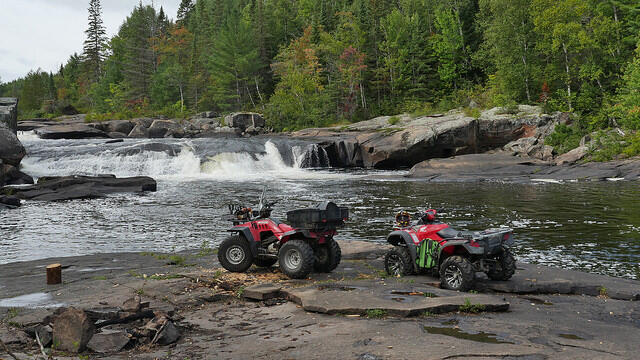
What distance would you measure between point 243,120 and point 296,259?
55.1m

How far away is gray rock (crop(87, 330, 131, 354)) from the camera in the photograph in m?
5.48

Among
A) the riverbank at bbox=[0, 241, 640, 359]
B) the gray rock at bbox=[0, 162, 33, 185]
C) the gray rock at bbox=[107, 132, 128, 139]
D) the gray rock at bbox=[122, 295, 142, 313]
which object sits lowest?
the riverbank at bbox=[0, 241, 640, 359]

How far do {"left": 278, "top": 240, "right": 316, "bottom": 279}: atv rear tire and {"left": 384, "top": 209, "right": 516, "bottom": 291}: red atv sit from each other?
1720 millimetres

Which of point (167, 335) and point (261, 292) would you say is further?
point (261, 292)

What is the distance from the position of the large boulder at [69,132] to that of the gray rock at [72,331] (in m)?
52.3

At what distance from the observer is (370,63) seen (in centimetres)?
6500

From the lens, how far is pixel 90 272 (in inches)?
420

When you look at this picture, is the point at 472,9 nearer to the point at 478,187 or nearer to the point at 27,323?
the point at 478,187

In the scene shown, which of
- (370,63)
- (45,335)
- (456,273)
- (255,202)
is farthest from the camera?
(370,63)

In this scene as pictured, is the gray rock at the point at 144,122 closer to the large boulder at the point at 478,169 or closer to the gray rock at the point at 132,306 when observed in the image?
the large boulder at the point at 478,169

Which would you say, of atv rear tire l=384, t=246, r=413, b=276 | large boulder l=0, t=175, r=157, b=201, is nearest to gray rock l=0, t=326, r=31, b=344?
atv rear tire l=384, t=246, r=413, b=276

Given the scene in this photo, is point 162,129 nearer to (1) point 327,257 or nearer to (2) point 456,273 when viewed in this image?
(1) point 327,257

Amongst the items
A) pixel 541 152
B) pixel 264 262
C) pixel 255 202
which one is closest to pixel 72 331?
pixel 264 262

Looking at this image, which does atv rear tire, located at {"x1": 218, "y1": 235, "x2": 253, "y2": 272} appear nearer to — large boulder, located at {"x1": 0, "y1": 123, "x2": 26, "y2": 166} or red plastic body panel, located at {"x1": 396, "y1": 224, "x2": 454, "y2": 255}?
red plastic body panel, located at {"x1": 396, "y1": 224, "x2": 454, "y2": 255}
